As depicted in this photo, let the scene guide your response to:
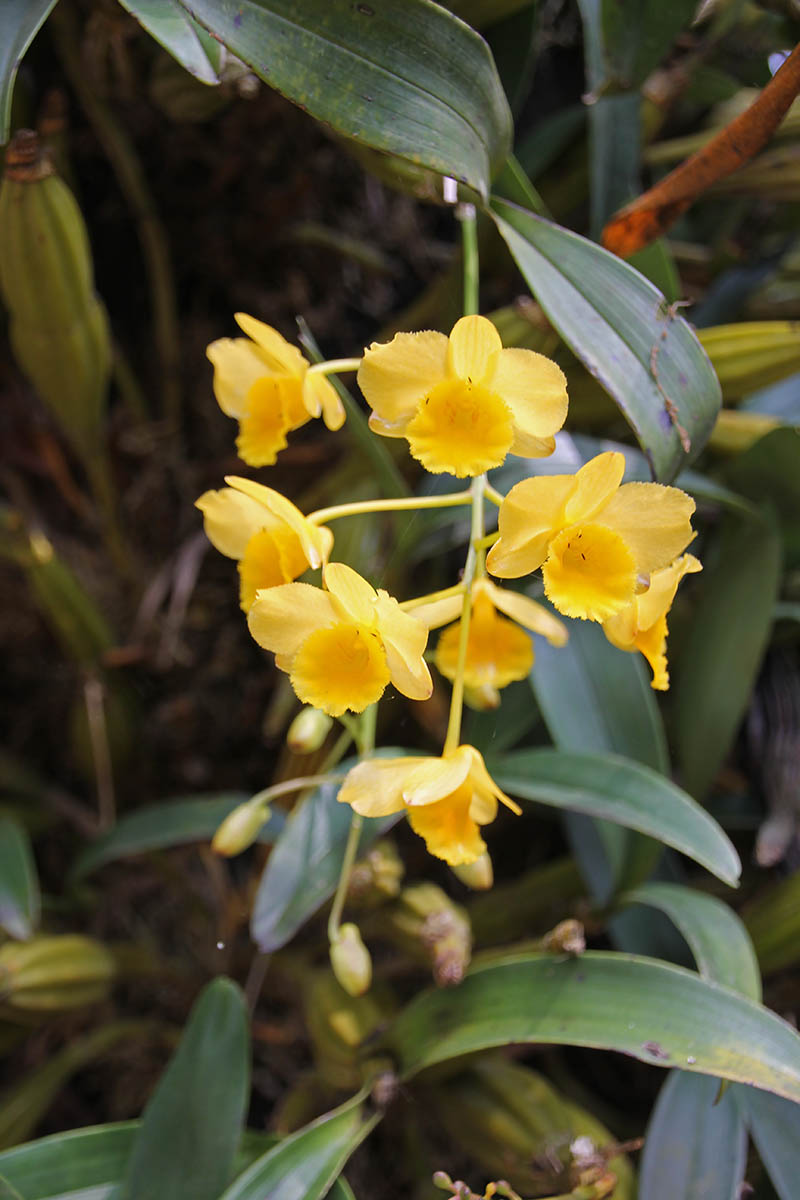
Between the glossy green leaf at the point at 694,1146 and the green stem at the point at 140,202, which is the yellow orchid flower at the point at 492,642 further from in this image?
the green stem at the point at 140,202

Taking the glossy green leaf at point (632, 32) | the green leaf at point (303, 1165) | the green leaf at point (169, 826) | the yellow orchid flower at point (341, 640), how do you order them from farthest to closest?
the green leaf at point (169, 826) < the glossy green leaf at point (632, 32) < the green leaf at point (303, 1165) < the yellow orchid flower at point (341, 640)

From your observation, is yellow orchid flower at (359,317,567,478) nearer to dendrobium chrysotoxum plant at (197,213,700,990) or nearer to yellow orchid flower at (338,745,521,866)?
dendrobium chrysotoxum plant at (197,213,700,990)

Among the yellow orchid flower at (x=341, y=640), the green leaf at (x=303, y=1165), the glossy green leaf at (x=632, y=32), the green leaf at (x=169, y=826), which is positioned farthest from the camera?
the green leaf at (x=169, y=826)

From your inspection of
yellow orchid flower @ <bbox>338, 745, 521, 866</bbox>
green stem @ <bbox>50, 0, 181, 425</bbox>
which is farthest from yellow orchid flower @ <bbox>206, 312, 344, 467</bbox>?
green stem @ <bbox>50, 0, 181, 425</bbox>

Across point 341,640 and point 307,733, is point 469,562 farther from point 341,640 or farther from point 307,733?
point 307,733

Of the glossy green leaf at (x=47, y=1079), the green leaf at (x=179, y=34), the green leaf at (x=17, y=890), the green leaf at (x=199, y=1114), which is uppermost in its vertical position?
the green leaf at (x=179, y=34)

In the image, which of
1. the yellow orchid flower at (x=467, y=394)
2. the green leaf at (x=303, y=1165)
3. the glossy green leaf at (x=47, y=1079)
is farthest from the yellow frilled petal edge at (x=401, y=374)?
the glossy green leaf at (x=47, y=1079)

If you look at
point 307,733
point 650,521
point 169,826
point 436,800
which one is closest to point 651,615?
point 650,521

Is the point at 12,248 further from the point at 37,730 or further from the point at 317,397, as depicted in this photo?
the point at 37,730
